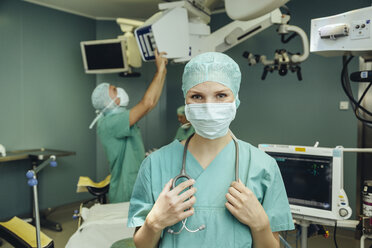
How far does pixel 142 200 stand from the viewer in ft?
3.00

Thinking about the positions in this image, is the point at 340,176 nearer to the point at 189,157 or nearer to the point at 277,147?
the point at 277,147

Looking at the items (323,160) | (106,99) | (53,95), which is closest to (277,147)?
(323,160)

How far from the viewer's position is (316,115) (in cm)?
329

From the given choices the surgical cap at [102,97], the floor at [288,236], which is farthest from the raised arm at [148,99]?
the floor at [288,236]

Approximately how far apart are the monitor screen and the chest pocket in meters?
0.82

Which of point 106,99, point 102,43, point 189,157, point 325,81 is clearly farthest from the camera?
point 102,43

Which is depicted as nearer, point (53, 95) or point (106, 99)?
point (106, 99)

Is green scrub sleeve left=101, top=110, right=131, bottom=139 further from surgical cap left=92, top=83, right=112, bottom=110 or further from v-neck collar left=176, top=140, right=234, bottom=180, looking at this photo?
v-neck collar left=176, top=140, right=234, bottom=180

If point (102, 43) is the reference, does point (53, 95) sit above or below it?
below

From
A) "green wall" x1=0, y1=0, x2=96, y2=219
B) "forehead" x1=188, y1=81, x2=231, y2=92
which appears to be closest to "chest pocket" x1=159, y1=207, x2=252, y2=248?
"forehead" x1=188, y1=81, x2=231, y2=92

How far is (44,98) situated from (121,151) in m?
1.97

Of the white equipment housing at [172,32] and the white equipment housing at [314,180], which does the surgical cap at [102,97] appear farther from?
the white equipment housing at [314,180]

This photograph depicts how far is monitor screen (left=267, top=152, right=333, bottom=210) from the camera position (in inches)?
59.2

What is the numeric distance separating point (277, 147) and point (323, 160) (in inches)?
9.1
